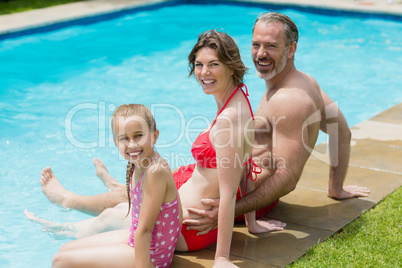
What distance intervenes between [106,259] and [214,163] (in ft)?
3.00

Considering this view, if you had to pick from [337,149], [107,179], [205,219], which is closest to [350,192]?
[337,149]

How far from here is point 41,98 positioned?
29.6ft

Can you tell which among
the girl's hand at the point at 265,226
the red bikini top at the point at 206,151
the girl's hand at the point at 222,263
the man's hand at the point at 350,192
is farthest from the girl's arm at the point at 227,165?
the man's hand at the point at 350,192

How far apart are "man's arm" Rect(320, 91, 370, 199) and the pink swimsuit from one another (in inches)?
66.5

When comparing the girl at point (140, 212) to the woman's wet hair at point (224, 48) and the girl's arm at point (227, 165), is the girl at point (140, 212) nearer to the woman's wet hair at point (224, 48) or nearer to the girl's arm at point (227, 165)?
the girl's arm at point (227, 165)

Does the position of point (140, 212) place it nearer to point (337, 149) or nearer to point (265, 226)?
point (265, 226)

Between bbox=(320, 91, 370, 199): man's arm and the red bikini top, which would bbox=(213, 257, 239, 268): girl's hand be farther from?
bbox=(320, 91, 370, 199): man's arm

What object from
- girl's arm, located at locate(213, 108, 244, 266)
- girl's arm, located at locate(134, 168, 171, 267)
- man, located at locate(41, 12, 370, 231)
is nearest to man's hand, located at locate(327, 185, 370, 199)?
man, located at locate(41, 12, 370, 231)

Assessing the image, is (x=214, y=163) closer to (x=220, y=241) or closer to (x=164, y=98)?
(x=220, y=241)

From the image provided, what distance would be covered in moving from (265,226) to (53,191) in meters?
2.04

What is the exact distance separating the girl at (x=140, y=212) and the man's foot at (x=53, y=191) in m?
1.52

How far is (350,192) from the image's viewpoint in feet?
15.6

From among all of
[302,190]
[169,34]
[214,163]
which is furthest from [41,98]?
[214,163]

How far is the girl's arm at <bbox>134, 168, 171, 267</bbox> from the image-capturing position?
332 centimetres
